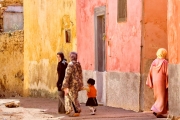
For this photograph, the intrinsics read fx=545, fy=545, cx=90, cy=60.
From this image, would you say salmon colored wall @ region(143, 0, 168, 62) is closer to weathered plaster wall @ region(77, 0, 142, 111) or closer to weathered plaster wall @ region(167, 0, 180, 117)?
weathered plaster wall @ region(77, 0, 142, 111)

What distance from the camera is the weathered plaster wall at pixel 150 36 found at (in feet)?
44.7

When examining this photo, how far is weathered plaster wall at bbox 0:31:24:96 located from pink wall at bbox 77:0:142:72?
332 inches

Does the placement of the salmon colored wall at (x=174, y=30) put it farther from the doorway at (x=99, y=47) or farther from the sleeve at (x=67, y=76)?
A: the doorway at (x=99, y=47)

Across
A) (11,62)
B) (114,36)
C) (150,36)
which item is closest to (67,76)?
(150,36)

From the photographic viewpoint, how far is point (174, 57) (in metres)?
10.4

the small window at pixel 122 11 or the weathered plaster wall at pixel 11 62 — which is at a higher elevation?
the small window at pixel 122 11

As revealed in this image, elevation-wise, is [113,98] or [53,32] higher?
[53,32]

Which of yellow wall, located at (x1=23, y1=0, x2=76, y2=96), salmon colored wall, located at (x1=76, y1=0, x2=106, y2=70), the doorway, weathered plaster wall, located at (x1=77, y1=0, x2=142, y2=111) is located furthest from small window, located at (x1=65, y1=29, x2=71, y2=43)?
the doorway

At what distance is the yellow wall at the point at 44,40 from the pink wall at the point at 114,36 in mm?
783

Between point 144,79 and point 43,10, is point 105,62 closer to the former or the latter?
point 144,79

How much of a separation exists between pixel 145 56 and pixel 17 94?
46.6 feet

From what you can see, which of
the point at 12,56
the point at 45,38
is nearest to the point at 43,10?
the point at 45,38

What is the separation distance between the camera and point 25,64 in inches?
982

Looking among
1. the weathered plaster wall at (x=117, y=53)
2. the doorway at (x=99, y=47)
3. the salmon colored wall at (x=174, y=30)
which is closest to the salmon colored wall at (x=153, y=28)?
the weathered plaster wall at (x=117, y=53)
